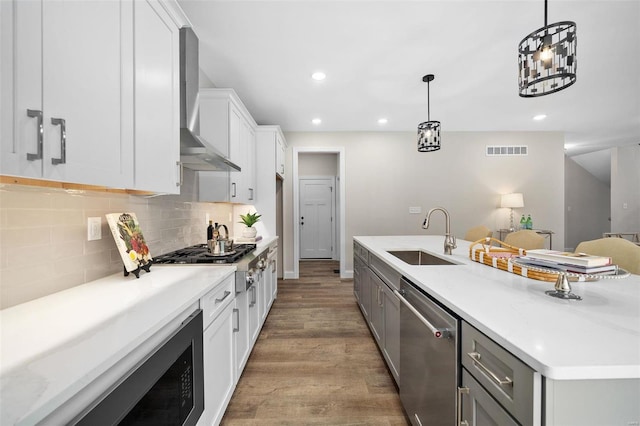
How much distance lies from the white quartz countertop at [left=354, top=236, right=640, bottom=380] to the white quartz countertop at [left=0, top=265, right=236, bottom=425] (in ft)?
3.38

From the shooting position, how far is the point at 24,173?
0.77 metres

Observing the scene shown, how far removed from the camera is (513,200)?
4.98 m

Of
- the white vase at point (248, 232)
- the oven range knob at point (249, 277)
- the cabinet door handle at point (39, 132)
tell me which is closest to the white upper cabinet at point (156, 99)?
the cabinet door handle at point (39, 132)

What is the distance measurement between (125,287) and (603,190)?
1129 centimetres

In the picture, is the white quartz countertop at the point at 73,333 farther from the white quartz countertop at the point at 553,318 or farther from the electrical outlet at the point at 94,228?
the white quartz countertop at the point at 553,318

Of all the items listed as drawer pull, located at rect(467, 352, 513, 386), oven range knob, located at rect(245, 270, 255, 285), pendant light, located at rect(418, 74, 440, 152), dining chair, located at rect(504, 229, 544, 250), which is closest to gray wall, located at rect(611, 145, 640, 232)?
dining chair, located at rect(504, 229, 544, 250)

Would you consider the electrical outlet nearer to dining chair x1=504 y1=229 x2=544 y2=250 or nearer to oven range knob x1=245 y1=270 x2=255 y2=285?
oven range knob x1=245 y1=270 x2=255 y2=285

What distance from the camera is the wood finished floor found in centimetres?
171

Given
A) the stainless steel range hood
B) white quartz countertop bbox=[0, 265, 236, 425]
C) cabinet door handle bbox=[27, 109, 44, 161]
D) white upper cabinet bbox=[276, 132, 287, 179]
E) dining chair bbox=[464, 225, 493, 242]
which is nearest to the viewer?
white quartz countertop bbox=[0, 265, 236, 425]

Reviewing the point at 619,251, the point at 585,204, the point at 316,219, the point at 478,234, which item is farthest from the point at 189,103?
the point at 585,204

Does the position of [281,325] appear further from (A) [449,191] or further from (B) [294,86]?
(A) [449,191]

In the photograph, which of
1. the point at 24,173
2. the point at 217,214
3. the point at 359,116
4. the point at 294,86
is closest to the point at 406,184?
the point at 359,116

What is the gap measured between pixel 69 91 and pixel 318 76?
8.24 ft

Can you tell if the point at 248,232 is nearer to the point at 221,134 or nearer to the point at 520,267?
the point at 221,134
